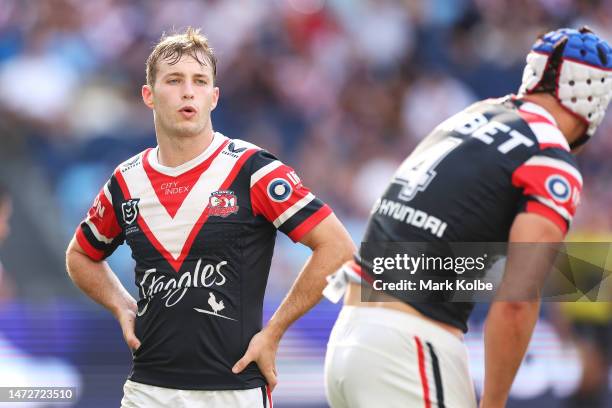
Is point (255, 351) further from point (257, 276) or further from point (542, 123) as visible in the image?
point (542, 123)

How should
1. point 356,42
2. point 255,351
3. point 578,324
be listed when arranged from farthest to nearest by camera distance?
point 356,42
point 578,324
point 255,351

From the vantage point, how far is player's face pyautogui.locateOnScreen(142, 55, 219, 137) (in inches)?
199

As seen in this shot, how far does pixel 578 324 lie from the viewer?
30.7 ft

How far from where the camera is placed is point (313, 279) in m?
4.91

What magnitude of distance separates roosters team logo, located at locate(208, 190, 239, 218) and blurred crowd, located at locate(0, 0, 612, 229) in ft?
16.6

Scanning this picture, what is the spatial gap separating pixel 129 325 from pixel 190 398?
0.59 metres

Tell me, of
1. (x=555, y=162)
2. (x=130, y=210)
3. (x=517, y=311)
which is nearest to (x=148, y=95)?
(x=130, y=210)

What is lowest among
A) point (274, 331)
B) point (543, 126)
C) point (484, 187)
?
point (274, 331)

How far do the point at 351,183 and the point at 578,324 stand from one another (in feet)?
8.94

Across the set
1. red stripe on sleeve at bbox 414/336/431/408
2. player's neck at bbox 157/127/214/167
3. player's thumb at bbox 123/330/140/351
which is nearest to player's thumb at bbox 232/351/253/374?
player's thumb at bbox 123/330/140/351

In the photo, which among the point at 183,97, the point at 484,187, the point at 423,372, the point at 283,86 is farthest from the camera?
the point at 283,86

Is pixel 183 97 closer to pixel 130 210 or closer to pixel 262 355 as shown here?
pixel 130 210

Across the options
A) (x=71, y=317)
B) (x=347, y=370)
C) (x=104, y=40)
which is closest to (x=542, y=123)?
(x=347, y=370)

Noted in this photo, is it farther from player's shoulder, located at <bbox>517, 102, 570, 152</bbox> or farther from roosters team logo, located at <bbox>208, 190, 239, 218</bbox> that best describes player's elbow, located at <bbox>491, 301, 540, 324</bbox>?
roosters team logo, located at <bbox>208, 190, 239, 218</bbox>
